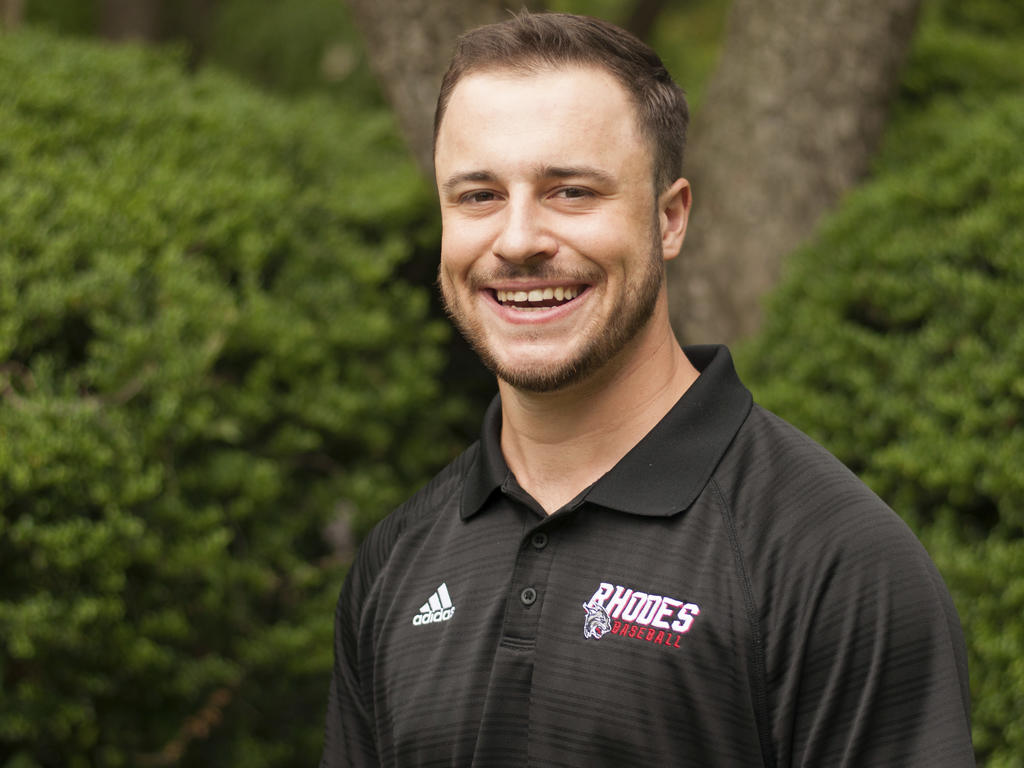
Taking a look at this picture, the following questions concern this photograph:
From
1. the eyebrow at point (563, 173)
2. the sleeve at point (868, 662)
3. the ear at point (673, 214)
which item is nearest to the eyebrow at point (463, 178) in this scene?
the eyebrow at point (563, 173)

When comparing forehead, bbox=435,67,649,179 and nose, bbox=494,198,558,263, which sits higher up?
forehead, bbox=435,67,649,179

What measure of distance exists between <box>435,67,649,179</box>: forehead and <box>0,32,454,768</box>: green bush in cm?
211

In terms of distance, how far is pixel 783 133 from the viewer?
534 cm

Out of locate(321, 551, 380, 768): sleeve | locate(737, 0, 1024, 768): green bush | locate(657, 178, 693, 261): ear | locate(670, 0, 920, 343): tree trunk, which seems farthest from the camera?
locate(670, 0, 920, 343): tree trunk

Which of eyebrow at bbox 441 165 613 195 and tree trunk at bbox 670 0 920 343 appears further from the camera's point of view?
tree trunk at bbox 670 0 920 343

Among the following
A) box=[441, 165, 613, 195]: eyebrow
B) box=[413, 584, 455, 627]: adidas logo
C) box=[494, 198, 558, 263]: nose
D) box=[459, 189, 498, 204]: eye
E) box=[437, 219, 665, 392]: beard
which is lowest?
box=[413, 584, 455, 627]: adidas logo

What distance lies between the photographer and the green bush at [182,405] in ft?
12.8

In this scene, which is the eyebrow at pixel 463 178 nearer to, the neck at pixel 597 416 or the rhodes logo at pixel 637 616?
the neck at pixel 597 416

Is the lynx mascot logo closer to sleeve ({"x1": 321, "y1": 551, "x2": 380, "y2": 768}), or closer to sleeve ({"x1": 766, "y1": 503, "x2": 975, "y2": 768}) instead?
sleeve ({"x1": 766, "y1": 503, "x2": 975, "y2": 768})

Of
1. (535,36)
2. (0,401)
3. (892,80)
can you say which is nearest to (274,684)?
(0,401)

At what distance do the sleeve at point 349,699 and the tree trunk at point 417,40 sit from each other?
3501 mm

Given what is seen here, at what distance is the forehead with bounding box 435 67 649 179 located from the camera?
7.60 ft

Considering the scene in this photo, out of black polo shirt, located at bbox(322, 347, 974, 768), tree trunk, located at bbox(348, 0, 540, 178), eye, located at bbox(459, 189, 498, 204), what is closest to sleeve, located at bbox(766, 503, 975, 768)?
black polo shirt, located at bbox(322, 347, 974, 768)

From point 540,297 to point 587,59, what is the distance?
49 cm
